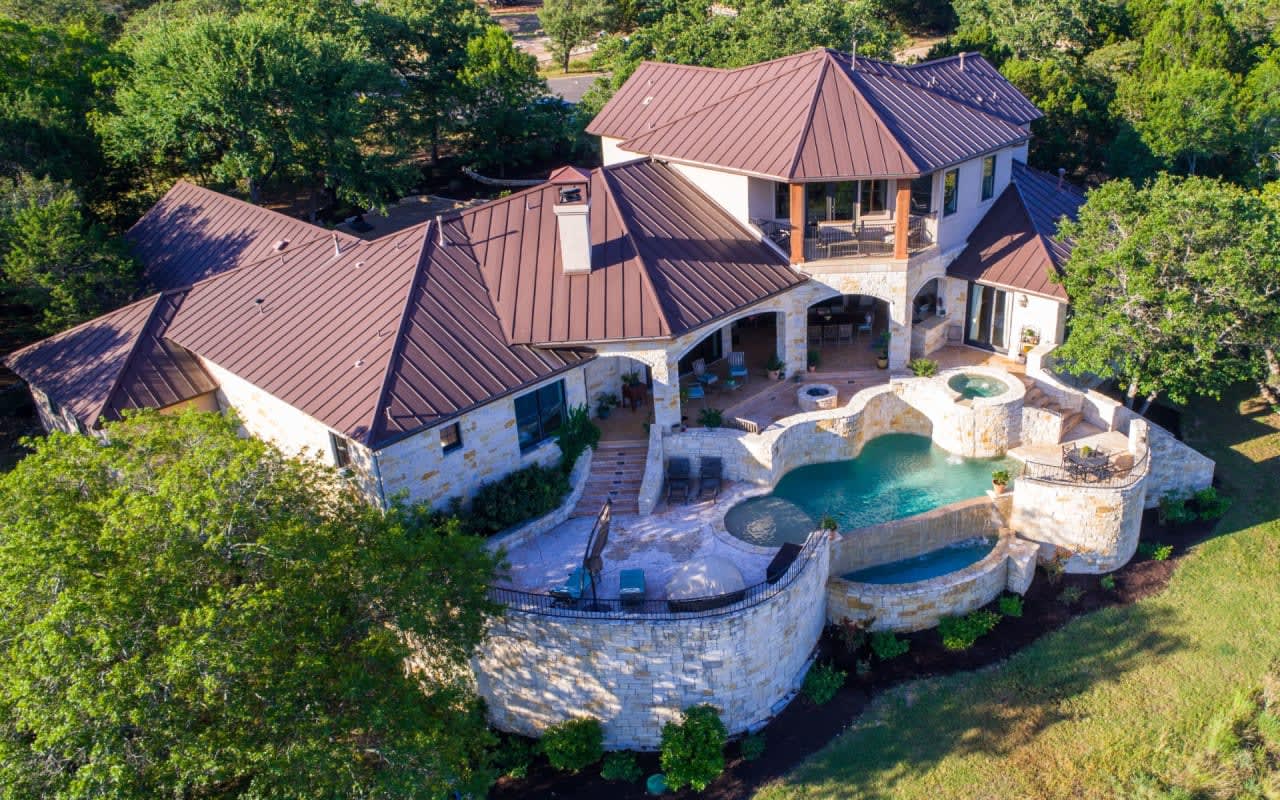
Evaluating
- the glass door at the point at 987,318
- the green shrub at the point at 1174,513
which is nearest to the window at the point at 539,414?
the glass door at the point at 987,318

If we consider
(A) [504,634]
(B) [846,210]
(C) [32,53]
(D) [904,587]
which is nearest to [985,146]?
(B) [846,210]

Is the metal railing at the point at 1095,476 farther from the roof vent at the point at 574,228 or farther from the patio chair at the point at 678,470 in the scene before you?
the roof vent at the point at 574,228

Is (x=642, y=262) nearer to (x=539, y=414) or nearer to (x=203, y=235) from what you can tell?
(x=539, y=414)

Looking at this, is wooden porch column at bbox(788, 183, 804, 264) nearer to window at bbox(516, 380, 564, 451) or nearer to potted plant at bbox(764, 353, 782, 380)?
potted plant at bbox(764, 353, 782, 380)

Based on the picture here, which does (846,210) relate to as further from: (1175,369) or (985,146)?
(1175,369)

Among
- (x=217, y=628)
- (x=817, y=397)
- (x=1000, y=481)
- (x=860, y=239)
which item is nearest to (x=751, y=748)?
(x=1000, y=481)

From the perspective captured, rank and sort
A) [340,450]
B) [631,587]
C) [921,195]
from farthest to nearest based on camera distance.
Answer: [921,195] < [340,450] < [631,587]
